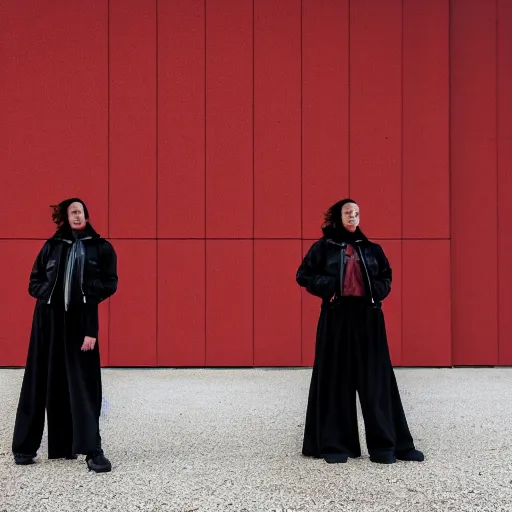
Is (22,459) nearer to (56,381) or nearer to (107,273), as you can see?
(56,381)

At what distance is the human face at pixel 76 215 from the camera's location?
533cm

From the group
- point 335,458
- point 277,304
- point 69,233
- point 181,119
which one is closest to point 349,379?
point 335,458

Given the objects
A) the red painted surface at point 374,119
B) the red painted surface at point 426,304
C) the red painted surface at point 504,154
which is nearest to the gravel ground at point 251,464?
the red painted surface at point 426,304

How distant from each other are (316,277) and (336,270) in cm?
15

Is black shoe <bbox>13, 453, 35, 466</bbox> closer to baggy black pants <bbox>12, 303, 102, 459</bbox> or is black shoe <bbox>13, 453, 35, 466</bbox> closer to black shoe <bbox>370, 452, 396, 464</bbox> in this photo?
baggy black pants <bbox>12, 303, 102, 459</bbox>

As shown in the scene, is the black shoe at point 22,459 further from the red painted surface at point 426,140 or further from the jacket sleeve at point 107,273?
the red painted surface at point 426,140

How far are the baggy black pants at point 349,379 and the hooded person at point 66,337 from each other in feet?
5.16

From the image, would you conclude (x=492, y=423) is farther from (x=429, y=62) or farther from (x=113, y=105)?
(x=113, y=105)

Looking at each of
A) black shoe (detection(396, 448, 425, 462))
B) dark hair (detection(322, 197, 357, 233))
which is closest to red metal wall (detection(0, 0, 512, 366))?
dark hair (detection(322, 197, 357, 233))

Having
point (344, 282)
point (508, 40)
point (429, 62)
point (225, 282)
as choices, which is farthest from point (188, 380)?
point (508, 40)

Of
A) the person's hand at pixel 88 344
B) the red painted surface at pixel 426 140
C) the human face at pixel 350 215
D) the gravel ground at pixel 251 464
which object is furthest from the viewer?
the red painted surface at pixel 426 140

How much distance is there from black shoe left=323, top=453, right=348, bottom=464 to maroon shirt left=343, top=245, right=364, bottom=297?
3.71 ft

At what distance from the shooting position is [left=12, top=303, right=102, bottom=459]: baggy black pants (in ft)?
17.3

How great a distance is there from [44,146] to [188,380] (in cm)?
393
